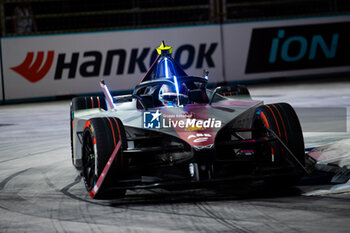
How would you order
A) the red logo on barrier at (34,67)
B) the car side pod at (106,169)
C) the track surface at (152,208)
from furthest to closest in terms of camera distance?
the red logo on barrier at (34,67) → the car side pod at (106,169) → the track surface at (152,208)

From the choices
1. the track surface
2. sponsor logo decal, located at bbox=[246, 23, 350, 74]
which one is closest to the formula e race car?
the track surface

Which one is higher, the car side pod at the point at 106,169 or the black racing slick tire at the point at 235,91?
the black racing slick tire at the point at 235,91

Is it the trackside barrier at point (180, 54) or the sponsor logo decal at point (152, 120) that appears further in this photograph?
the trackside barrier at point (180, 54)

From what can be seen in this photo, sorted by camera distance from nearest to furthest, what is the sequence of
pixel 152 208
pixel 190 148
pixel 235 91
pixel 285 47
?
1. pixel 152 208
2. pixel 190 148
3. pixel 235 91
4. pixel 285 47

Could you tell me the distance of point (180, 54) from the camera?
757 inches

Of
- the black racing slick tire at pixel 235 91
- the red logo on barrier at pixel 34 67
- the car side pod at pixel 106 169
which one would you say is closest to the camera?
the car side pod at pixel 106 169

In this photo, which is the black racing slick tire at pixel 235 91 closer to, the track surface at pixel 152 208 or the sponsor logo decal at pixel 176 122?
the track surface at pixel 152 208

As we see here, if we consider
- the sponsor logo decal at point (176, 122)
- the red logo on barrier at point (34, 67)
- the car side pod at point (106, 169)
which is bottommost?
the red logo on barrier at point (34, 67)

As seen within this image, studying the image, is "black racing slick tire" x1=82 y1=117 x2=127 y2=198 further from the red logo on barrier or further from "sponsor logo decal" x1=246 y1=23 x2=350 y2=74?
"sponsor logo decal" x1=246 y1=23 x2=350 y2=74

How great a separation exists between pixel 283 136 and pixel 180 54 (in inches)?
522

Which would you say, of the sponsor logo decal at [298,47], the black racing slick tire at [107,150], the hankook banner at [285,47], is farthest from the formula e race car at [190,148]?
the sponsor logo decal at [298,47]

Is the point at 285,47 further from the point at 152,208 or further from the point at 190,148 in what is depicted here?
the point at 152,208

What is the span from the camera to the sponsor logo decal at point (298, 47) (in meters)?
20.0

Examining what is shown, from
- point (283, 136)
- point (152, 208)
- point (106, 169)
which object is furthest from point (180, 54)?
point (152, 208)
